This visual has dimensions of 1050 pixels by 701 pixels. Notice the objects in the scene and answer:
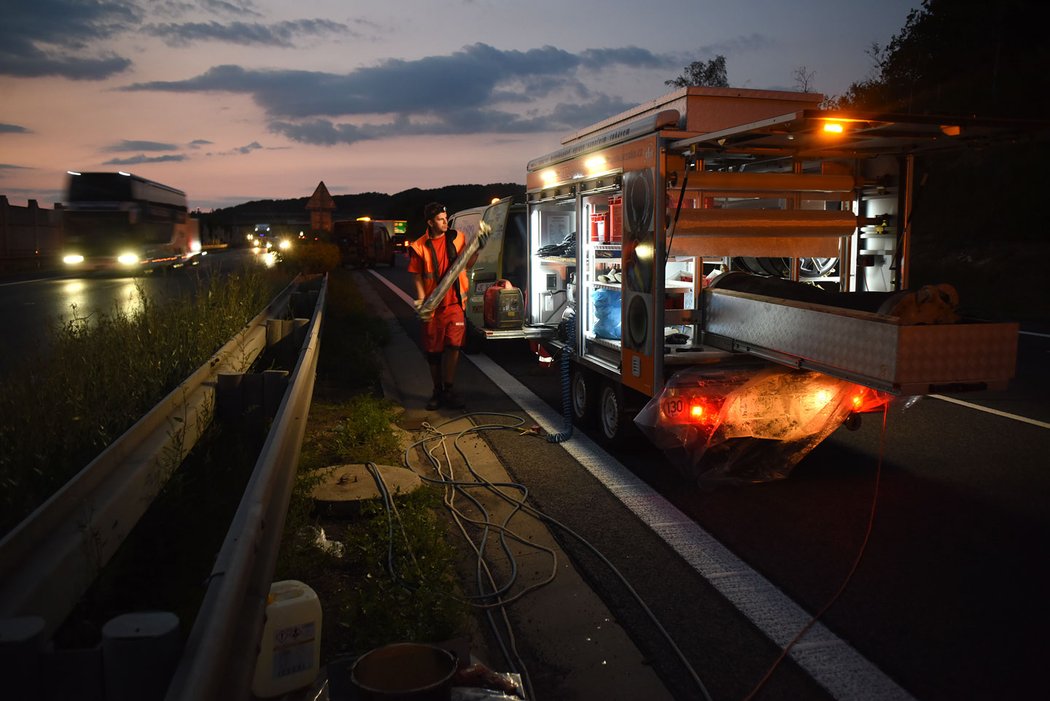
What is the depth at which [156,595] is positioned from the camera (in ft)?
13.2

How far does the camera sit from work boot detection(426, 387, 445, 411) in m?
9.20

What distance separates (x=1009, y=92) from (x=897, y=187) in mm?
29678

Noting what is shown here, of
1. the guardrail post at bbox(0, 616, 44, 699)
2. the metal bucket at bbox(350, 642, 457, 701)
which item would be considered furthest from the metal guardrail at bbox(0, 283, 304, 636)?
the metal bucket at bbox(350, 642, 457, 701)

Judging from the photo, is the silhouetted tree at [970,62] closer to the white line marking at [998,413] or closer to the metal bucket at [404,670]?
the white line marking at [998,413]

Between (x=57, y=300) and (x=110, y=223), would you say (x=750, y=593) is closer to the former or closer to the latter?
(x=57, y=300)

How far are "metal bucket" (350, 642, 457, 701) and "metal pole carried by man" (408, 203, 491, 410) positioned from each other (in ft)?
20.0

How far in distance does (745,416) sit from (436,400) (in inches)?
153

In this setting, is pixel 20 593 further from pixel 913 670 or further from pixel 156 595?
pixel 913 670

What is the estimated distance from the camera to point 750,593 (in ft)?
15.0

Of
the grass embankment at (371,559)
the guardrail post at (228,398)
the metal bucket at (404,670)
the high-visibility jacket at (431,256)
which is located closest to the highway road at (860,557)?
the grass embankment at (371,559)

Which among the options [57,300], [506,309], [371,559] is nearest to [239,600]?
[371,559]

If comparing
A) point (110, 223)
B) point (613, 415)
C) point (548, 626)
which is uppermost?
point (110, 223)

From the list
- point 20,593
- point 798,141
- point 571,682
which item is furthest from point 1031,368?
point 20,593

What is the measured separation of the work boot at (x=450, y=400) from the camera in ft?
30.3
